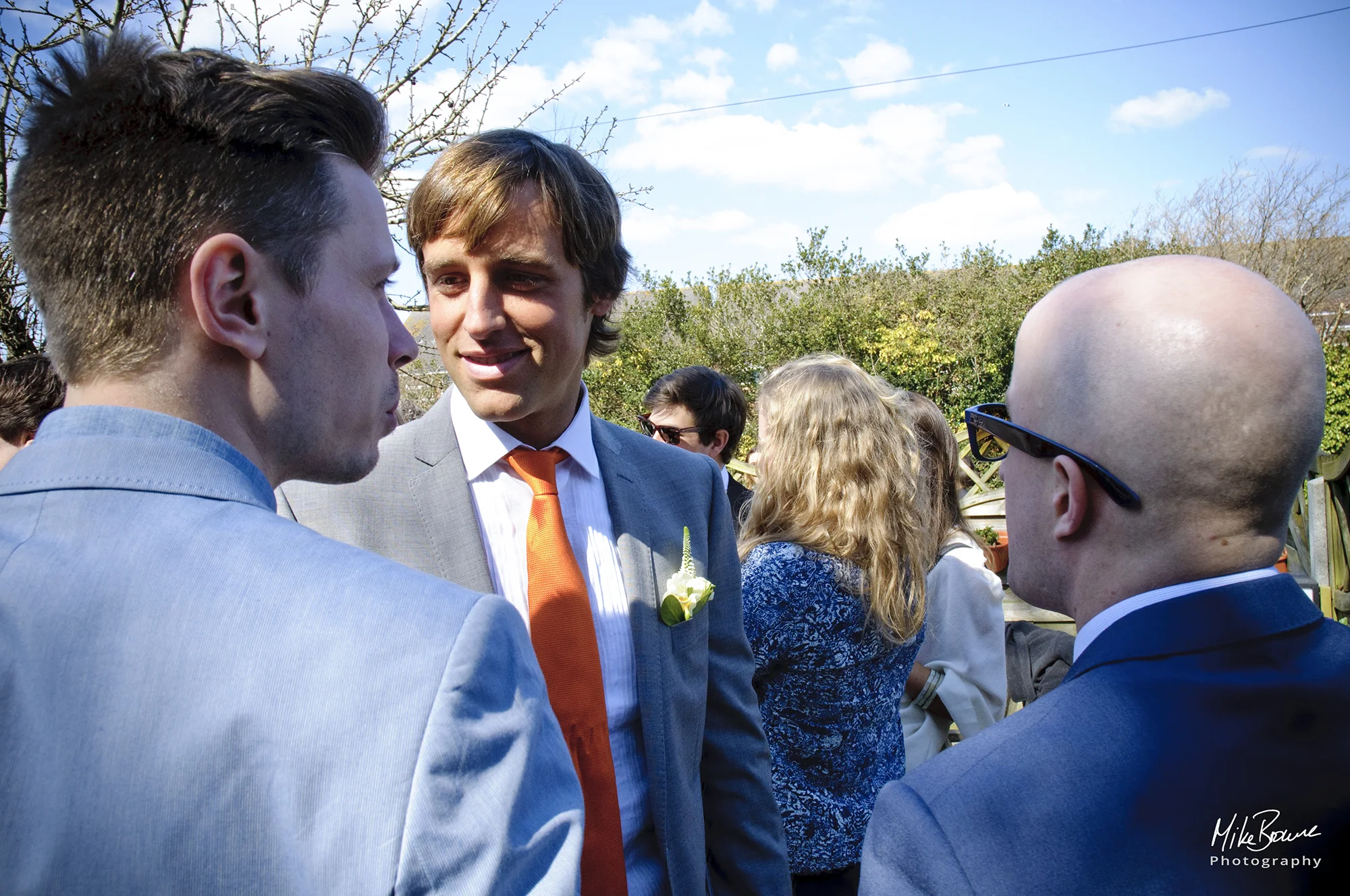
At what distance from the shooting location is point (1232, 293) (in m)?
1.15

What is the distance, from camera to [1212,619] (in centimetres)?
113

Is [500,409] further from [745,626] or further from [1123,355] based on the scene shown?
[1123,355]

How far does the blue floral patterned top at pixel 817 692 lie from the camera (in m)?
2.47

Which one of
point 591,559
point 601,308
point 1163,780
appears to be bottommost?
point 1163,780

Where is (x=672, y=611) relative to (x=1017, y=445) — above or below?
below

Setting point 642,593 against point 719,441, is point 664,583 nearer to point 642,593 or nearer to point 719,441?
point 642,593

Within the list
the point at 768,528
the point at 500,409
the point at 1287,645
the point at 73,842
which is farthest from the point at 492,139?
the point at 1287,645

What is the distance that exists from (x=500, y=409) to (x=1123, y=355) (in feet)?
4.21

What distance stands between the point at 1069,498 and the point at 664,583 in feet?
3.15

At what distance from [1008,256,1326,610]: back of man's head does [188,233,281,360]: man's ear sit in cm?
114

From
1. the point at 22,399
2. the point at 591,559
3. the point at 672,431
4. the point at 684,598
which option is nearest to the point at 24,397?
the point at 22,399

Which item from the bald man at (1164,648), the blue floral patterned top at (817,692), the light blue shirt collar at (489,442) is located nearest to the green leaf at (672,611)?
the light blue shirt collar at (489,442)

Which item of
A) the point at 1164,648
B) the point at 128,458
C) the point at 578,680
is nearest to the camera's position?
the point at 128,458

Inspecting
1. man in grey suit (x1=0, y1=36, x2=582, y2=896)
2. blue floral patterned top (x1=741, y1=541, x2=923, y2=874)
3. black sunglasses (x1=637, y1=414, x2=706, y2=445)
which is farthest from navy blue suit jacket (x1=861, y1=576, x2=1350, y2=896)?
black sunglasses (x1=637, y1=414, x2=706, y2=445)
